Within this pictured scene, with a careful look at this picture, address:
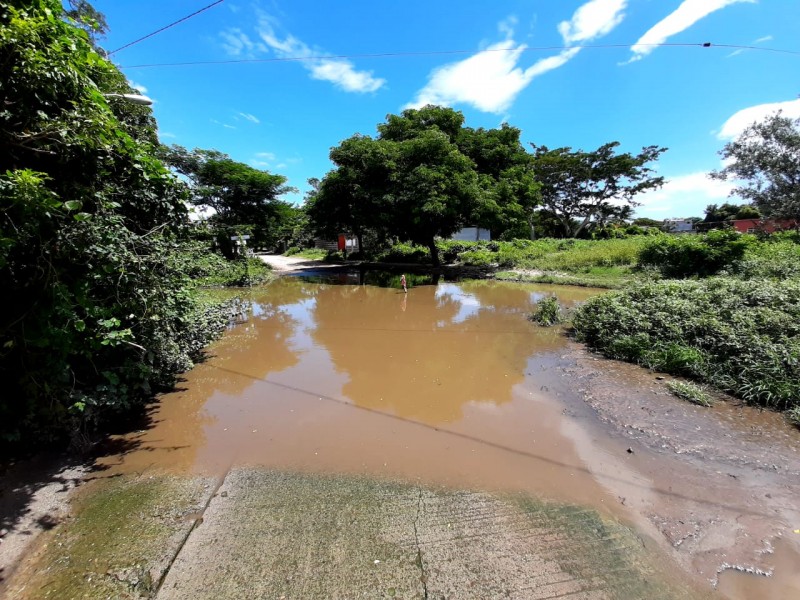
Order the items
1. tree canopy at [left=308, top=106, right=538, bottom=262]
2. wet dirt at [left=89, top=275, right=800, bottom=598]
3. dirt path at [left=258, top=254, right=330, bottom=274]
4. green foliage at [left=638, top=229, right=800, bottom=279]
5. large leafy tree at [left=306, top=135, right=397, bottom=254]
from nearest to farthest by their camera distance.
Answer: wet dirt at [left=89, top=275, right=800, bottom=598] → green foliage at [left=638, top=229, right=800, bottom=279] → tree canopy at [left=308, top=106, right=538, bottom=262] → large leafy tree at [left=306, top=135, right=397, bottom=254] → dirt path at [left=258, top=254, right=330, bottom=274]

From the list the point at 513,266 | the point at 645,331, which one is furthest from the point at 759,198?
the point at 645,331

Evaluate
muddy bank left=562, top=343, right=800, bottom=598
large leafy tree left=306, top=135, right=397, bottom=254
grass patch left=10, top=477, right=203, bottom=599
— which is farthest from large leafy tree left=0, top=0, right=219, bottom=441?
large leafy tree left=306, top=135, right=397, bottom=254

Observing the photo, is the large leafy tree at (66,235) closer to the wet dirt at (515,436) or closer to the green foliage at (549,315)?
the wet dirt at (515,436)

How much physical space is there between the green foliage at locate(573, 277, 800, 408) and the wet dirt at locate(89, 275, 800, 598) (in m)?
0.45

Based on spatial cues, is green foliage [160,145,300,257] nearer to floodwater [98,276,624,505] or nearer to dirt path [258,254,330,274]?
dirt path [258,254,330,274]

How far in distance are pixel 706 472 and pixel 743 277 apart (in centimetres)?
959

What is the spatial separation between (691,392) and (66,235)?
6.88 metres

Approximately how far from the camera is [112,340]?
11.7 ft

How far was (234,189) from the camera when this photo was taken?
22.2 m

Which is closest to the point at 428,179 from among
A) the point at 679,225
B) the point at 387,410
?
the point at 387,410

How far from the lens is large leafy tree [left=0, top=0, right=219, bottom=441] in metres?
2.73

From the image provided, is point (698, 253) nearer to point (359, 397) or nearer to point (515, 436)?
point (515, 436)

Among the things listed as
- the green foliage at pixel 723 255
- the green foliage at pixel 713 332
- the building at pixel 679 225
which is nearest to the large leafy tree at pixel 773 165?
the green foliage at pixel 723 255

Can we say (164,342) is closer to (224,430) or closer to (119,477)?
(224,430)
